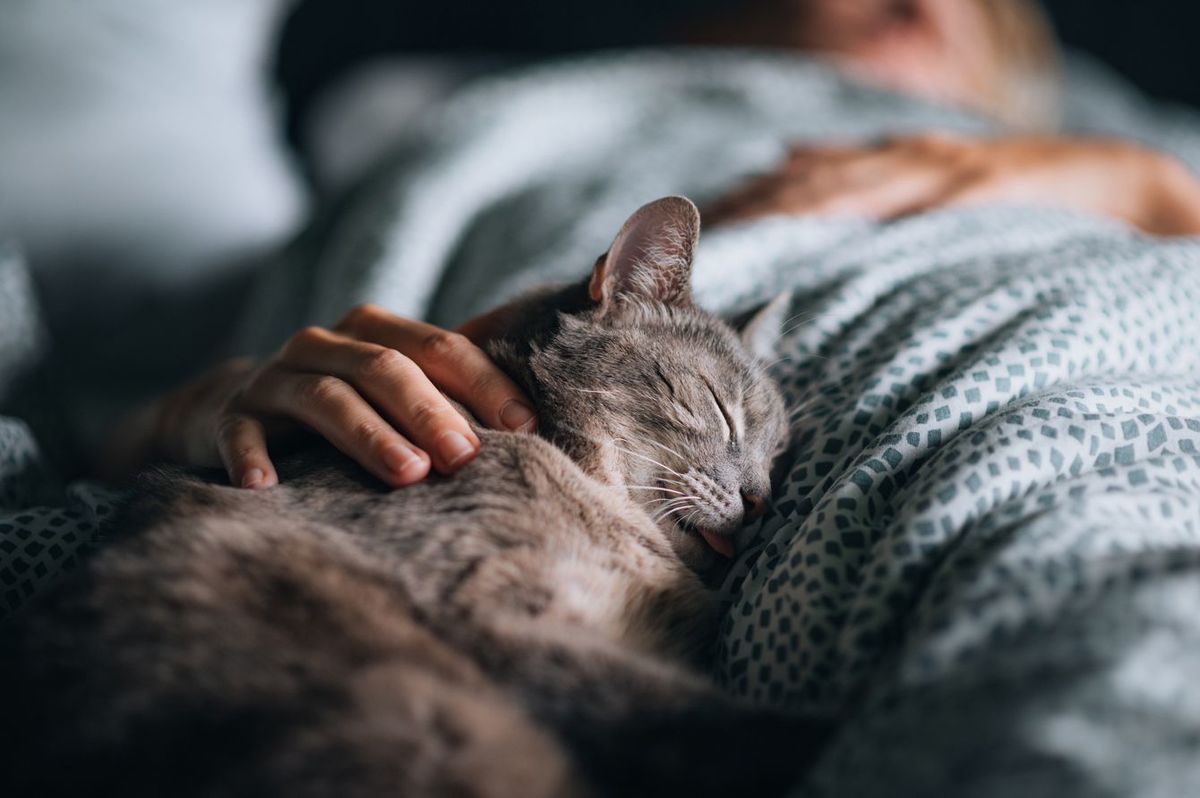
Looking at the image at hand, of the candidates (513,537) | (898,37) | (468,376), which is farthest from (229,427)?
(898,37)

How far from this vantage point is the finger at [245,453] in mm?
938

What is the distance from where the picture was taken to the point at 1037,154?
6.17 ft

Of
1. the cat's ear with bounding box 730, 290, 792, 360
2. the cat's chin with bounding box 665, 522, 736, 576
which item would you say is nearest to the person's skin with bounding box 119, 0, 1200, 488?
the cat's chin with bounding box 665, 522, 736, 576

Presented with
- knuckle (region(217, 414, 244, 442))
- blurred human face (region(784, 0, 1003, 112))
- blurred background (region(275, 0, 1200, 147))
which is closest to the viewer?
knuckle (region(217, 414, 244, 442))

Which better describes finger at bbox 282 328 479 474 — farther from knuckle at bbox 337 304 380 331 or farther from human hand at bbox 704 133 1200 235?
human hand at bbox 704 133 1200 235

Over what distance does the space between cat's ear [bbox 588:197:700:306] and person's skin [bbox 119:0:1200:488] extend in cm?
20

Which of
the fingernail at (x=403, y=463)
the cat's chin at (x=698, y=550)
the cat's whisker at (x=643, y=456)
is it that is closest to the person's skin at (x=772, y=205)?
the fingernail at (x=403, y=463)

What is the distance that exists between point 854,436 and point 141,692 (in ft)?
2.52

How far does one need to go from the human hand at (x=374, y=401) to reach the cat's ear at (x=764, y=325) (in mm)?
385

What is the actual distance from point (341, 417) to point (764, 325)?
0.64 metres

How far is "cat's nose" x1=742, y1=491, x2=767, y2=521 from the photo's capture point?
1.06 m

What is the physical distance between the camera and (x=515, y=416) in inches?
41.0

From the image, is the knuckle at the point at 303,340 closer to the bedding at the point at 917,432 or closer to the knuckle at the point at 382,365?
the knuckle at the point at 382,365

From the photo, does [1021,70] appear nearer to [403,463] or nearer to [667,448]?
[667,448]
